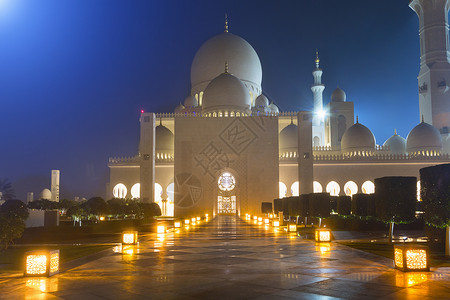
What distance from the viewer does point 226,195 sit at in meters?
29.3

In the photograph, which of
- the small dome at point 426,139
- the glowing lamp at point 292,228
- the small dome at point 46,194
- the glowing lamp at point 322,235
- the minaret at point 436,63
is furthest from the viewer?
the small dome at point 46,194

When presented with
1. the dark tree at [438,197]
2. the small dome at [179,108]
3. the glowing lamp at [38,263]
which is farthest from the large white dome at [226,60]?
the glowing lamp at [38,263]

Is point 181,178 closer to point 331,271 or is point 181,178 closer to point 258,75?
point 258,75

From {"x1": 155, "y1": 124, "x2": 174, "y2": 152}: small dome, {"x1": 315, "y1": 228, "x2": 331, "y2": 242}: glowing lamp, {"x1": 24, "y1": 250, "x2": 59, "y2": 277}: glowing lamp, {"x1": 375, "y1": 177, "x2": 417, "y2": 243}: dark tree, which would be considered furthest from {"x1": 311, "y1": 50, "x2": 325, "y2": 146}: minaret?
{"x1": 24, "y1": 250, "x2": 59, "y2": 277}: glowing lamp

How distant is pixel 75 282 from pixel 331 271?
318 centimetres

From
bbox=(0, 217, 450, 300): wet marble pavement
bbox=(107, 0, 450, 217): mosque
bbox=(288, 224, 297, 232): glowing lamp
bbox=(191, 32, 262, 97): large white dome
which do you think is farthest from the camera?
bbox=(191, 32, 262, 97): large white dome

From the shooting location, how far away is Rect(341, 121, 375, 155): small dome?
3177cm

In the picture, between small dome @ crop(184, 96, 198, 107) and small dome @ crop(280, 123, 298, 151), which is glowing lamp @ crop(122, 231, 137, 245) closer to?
A: small dome @ crop(280, 123, 298, 151)

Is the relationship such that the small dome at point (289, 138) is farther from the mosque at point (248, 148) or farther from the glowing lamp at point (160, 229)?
the glowing lamp at point (160, 229)

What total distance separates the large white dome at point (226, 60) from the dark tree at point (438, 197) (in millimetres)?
27402

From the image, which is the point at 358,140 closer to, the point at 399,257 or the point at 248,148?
the point at 248,148

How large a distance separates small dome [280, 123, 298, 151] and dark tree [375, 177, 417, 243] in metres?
21.5

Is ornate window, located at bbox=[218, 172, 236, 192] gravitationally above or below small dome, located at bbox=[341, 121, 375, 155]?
below

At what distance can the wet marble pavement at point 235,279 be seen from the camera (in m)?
4.11
